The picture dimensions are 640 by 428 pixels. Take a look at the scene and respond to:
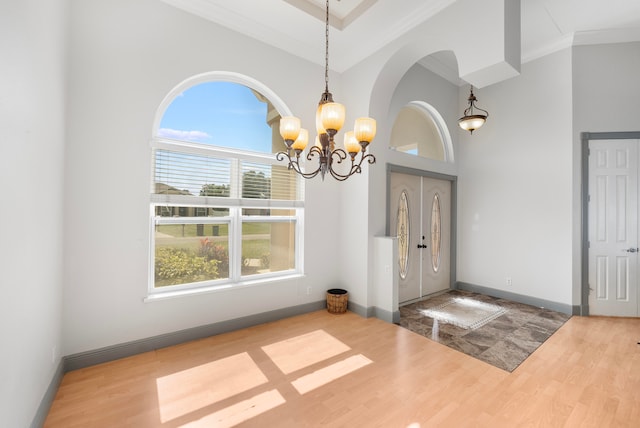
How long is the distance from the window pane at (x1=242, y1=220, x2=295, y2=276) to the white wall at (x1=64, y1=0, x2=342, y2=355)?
504mm

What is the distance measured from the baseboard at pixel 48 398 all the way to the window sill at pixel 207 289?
77cm

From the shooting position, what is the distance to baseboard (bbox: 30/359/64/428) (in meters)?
1.74

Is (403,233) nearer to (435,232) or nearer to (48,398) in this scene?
(435,232)

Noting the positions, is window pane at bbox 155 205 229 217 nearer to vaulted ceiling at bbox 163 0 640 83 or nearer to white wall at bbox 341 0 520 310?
white wall at bbox 341 0 520 310

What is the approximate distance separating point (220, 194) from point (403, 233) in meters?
2.96

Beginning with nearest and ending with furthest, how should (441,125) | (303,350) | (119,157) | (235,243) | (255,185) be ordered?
(119,157)
(303,350)
(235,243)
(255,185)
(441,125)

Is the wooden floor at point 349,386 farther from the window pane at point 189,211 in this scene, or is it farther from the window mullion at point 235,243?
the window pane at point 189,211

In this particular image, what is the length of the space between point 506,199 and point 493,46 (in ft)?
10.0

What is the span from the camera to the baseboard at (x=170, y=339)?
8.08 feet

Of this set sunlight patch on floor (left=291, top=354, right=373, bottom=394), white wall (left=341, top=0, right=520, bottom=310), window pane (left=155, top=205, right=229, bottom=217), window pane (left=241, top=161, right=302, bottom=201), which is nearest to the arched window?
white wall (left=341, top=0, right=520, bottom=310)

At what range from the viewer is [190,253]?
3.13 metres

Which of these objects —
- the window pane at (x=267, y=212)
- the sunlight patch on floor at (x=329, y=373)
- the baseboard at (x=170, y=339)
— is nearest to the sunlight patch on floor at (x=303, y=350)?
the sunlight patch on floor at (x=329, y=373)

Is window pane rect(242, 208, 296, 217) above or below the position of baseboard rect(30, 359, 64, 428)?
above

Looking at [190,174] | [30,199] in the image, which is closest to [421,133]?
[190,174]
